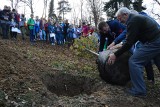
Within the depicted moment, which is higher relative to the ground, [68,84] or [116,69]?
[116,69]

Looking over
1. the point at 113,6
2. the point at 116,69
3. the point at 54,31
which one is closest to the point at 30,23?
the point at 54,31

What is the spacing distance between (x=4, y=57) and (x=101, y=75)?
2.71 meters

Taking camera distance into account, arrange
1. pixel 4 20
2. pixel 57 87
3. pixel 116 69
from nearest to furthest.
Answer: pixel 116 69
pixel 57 87
pixel 4 20

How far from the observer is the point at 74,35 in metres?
19.2

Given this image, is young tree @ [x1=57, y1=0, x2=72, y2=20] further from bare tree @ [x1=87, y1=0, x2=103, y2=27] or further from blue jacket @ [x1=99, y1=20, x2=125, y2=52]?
blue jacket @ [x1=99, y1=20, x2=125, y2=52]

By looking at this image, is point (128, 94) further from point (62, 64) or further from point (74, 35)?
point (74, 35)

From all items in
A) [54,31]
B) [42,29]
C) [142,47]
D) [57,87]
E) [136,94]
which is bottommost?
[57,87]

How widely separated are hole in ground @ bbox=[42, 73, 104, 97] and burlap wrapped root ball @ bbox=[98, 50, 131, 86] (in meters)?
0.51

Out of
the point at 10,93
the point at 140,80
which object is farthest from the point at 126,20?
the point at 10,93

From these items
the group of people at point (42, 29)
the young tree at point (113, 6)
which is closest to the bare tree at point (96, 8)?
the young tree at point (113, 6)

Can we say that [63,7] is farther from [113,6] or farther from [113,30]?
[113,30]

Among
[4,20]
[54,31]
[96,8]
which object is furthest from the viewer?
[96,8]

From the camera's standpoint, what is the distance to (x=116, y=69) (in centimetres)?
641

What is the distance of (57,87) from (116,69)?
5.67 feet
